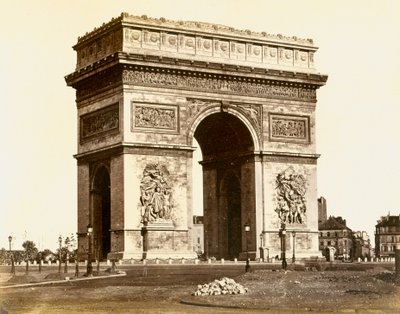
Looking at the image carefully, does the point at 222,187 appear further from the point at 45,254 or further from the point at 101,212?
the point at 45,254

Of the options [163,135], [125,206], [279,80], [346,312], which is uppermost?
[279,80]

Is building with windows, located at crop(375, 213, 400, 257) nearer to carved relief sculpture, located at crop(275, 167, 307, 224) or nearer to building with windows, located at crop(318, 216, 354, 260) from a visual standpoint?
building with windows, located at crop(318, 216, 354, 260)

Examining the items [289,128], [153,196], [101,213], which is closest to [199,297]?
[153,196]

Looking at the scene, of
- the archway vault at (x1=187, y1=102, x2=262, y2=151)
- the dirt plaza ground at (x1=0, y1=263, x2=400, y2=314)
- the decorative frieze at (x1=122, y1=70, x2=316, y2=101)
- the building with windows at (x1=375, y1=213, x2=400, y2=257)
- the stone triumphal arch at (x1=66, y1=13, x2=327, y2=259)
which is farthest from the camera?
the building with windows at (x1=375, y1=213, x2=400, y2=257)

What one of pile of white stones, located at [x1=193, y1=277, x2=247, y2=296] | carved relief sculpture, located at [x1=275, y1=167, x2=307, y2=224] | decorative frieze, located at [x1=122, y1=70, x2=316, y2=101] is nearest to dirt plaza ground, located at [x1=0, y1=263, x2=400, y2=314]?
pile of white stones, located at [x1=193, y1=277, x2=247, y2=296]

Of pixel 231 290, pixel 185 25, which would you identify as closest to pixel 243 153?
pixel 185 25

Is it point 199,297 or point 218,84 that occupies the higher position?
point 218,84

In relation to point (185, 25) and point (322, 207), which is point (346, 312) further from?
point (322, 207)
